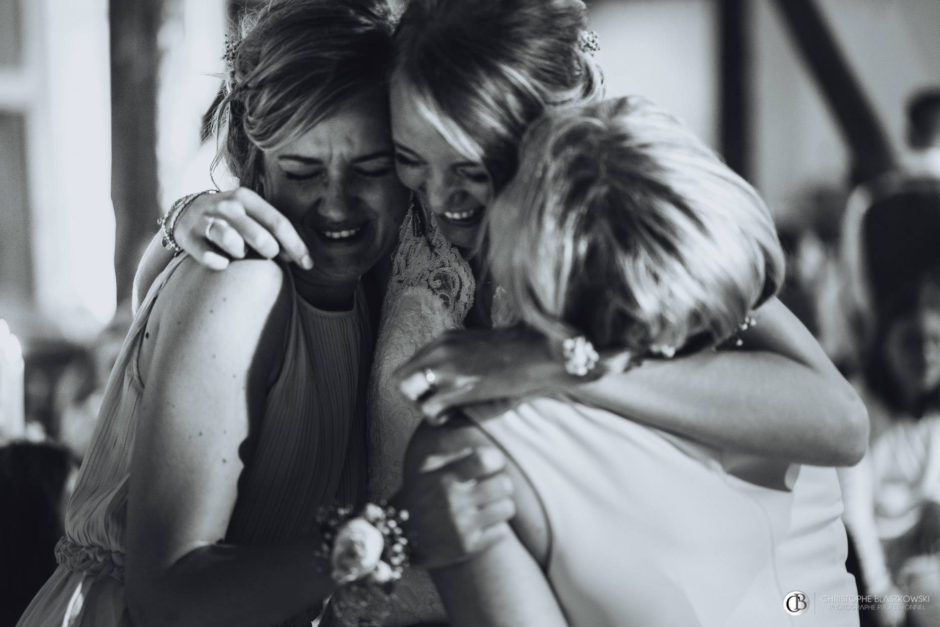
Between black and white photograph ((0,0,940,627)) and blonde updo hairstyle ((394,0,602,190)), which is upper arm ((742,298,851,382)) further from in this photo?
blonde updo hairstyle ((394,0,602,190))

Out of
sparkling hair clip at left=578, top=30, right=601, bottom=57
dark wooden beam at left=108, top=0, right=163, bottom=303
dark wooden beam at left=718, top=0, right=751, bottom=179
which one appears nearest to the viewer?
sparkling hair clip at left=578, top=30, right=601, bottom=57

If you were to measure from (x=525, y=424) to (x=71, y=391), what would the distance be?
3538 mm

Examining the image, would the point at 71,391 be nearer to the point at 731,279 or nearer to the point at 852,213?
the point at 731,279

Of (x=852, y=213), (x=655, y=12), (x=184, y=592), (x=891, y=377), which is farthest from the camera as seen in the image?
(x=655, y=12)

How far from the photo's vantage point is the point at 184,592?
5.86ft

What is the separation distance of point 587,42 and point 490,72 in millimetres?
248

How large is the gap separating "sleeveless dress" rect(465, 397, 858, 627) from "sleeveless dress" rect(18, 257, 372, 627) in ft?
1.64

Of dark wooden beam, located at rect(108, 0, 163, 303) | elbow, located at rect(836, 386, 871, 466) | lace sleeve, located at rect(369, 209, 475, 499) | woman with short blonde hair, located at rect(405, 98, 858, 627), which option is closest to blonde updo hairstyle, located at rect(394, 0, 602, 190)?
woman with short blonde hair, located at rect(405, 98, 858, 627)

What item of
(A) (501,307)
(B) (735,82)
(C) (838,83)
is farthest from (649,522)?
(C) (838,83)

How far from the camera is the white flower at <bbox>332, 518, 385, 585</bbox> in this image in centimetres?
160

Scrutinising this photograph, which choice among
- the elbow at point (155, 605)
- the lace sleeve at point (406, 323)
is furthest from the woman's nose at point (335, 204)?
the elbow at point (155, 605)

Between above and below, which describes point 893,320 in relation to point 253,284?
below

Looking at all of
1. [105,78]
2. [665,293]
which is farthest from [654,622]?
[105,78]

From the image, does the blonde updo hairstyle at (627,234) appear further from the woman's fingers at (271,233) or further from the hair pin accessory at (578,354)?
the woman's fingers at (271,233)
